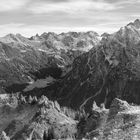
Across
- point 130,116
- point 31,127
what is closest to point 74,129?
point 31,127

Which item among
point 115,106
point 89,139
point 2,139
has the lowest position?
point 2,139

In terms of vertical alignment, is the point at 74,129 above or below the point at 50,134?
below

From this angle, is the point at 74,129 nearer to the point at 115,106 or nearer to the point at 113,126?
the point at 115,106

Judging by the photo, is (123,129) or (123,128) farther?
(123,128)

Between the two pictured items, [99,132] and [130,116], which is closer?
[99,132]

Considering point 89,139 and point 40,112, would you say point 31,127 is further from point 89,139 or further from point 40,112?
point 89,139

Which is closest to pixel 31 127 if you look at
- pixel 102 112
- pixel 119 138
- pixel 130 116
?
pixel 102 112

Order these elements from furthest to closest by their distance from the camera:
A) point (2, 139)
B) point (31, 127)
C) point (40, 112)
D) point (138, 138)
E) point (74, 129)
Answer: point (40, 112) → point (31, 127) → point (74, 129) → point (2, 139) → point (138, 138)

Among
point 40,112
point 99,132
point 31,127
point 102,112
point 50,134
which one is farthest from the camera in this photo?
point 40,112

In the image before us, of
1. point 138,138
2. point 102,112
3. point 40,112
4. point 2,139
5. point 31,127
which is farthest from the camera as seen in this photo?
point 40,112
